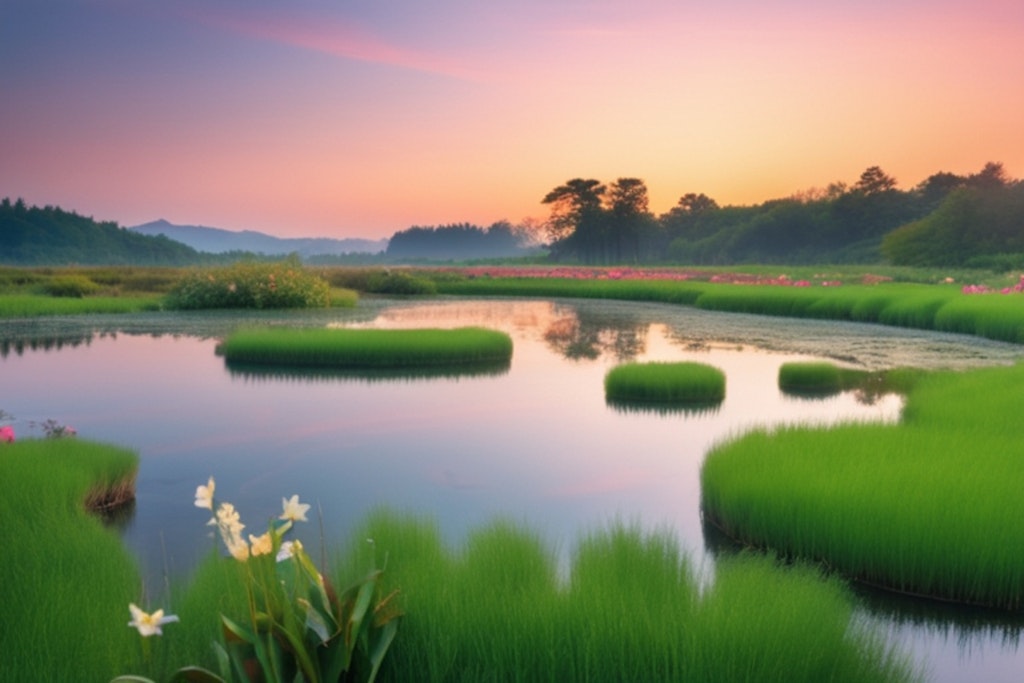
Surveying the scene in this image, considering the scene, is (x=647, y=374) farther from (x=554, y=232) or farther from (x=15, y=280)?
(x=554, y=232)

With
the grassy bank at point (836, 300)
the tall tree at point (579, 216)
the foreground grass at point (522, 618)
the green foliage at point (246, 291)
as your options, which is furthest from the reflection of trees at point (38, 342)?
the tall tree at point (579, 216)

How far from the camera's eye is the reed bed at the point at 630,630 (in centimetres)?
386

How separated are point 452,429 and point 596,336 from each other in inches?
477

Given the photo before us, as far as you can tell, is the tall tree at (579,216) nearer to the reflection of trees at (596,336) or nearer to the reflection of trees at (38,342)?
the reflection of trees at (596,336)

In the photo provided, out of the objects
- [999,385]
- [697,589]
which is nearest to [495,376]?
[999,385]

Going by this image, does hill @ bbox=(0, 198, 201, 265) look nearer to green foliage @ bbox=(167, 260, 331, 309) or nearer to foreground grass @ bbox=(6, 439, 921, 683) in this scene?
green foliage @ bbox=(167, 260, 331, 309)

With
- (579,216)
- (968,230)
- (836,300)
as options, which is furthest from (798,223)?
(836,300)

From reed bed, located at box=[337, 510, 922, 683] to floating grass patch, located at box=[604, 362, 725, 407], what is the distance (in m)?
8.99

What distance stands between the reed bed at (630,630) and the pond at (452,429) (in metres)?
1.07

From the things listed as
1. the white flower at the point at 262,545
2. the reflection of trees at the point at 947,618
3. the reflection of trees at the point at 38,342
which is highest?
the white flower at the point at 262,545

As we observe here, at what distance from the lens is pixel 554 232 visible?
313 ft

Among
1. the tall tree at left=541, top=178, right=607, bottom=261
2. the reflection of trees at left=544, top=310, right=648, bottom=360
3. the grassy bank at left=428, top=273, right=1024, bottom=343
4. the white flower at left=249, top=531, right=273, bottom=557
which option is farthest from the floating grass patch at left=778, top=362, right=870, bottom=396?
the tall tree at left=541, top=178, right=607, bottom=261

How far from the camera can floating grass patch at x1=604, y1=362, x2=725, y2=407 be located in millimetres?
13891

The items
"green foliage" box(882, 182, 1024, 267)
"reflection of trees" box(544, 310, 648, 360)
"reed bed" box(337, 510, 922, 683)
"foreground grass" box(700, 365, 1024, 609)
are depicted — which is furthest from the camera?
"green foliage" box(882, 182, 1024, 267)
